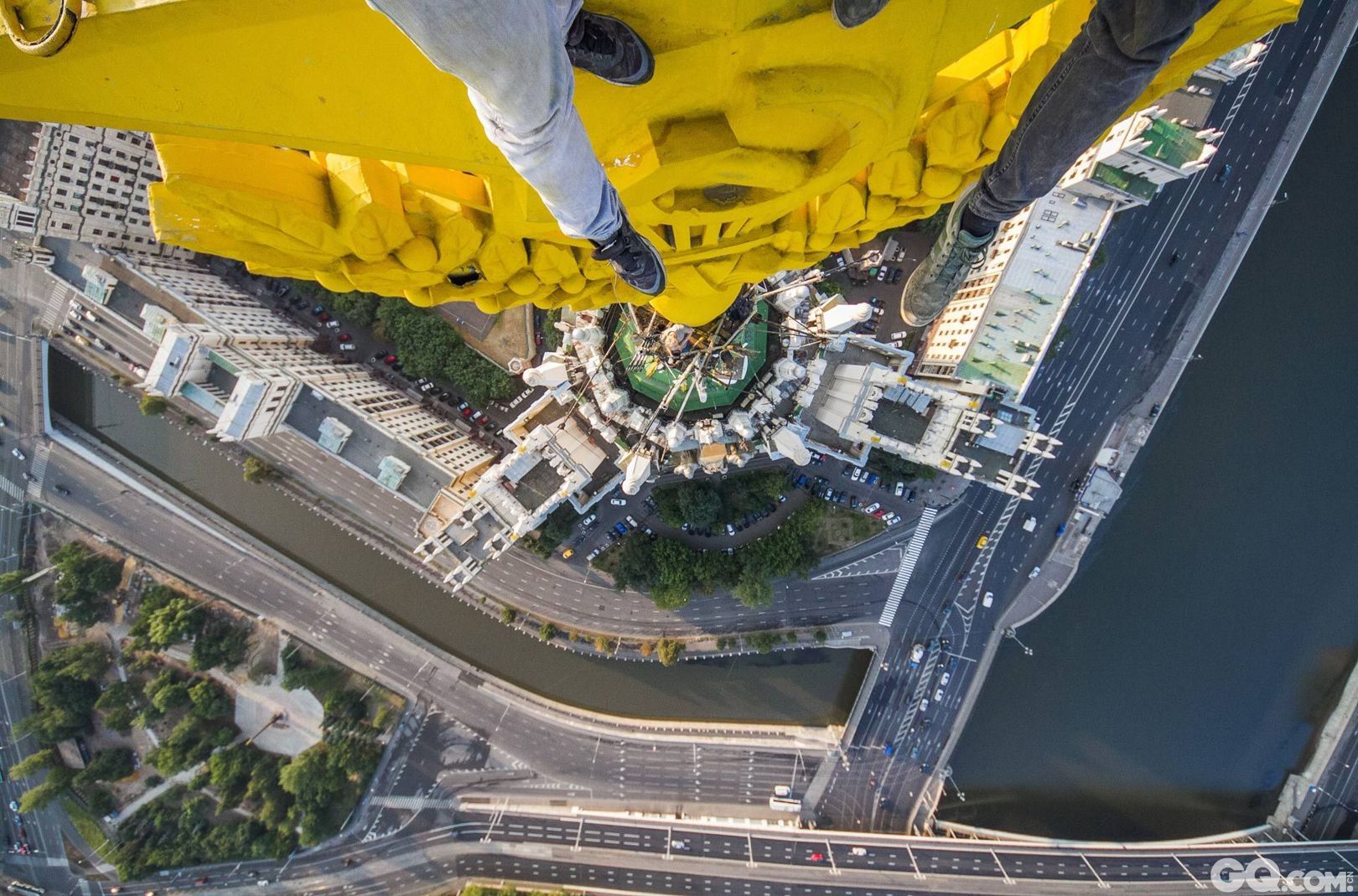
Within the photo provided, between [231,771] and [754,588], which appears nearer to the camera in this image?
[754,588]

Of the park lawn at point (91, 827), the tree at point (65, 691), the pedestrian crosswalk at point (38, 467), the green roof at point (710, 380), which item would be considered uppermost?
the green roof at point (710, 380)

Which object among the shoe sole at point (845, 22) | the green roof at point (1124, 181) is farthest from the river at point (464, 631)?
the shoe sole at point (845, 22)

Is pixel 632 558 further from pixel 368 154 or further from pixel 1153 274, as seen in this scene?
pixel 1153 274

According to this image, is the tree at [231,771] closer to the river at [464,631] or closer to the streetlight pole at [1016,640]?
the river at [464,631]

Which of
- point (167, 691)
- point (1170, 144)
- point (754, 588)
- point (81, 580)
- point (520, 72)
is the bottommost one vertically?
point (167, 691)

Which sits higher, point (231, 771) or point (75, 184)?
point (75, 184)

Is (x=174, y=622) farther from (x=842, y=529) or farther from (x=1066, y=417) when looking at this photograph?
(x=1066, y=417)

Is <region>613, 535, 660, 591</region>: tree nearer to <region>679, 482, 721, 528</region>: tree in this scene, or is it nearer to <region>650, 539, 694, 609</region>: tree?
<region>650, 539, 694, 609</region>: tree

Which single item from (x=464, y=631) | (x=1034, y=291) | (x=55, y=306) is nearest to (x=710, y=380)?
(x=1034, y=291)

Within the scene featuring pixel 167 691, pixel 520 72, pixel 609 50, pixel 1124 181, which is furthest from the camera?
pixel 167 691
